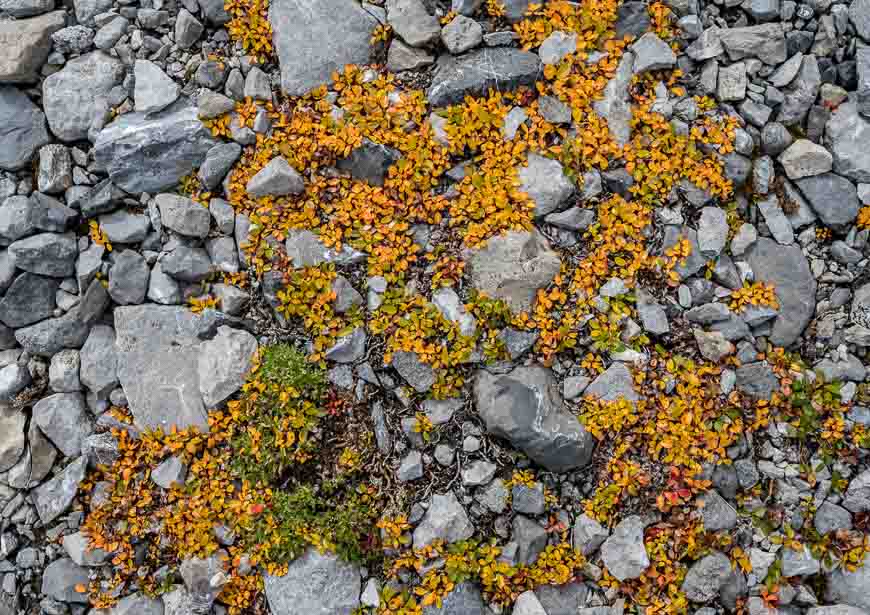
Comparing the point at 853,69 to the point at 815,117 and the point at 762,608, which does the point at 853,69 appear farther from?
the point at 762,608

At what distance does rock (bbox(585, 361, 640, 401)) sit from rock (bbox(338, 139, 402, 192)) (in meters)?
2.71

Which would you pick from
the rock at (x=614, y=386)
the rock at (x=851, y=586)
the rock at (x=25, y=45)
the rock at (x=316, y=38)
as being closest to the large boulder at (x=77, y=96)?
the rock at (x=25, y=45)

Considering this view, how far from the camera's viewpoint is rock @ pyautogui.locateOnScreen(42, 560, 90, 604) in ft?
20.9

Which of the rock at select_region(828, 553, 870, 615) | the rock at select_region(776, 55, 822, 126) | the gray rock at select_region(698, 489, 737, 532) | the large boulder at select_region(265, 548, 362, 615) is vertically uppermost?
the rock at select_region(776, 55, 822, 126)

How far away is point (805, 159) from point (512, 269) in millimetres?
3041

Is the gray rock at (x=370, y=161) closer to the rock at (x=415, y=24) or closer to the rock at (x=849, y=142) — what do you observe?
the rock at (x=415, y=24)

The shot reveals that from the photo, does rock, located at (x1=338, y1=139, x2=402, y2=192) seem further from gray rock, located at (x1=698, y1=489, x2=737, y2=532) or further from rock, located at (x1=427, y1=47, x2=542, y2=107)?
gray rock, located at (x1=698, y1=489, x2=737, y2=532)

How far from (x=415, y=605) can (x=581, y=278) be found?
3.18 m

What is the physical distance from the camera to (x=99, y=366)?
6629mm

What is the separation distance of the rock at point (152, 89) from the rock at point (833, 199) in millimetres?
6186

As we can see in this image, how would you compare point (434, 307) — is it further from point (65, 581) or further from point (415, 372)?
point (65, 581)

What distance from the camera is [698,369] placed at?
641 cm

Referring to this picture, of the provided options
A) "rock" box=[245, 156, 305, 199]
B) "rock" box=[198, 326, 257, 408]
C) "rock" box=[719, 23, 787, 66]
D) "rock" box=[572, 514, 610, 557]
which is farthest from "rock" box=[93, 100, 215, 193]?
"rock" box=[719, 23, 787, 66]

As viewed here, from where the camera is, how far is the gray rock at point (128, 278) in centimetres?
667
